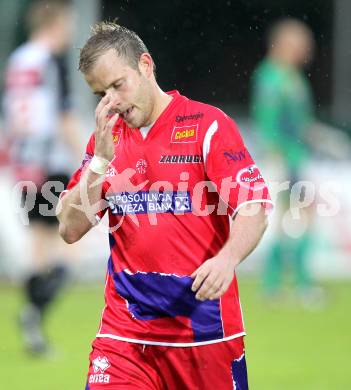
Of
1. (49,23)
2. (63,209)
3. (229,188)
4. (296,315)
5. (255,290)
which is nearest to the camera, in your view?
(229,188)

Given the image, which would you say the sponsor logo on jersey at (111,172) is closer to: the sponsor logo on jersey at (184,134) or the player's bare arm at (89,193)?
the player's bare arm at (89,193)

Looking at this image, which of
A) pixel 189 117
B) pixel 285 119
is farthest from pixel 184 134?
pixel 285 119

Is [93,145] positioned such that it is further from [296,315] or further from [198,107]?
[296,315]

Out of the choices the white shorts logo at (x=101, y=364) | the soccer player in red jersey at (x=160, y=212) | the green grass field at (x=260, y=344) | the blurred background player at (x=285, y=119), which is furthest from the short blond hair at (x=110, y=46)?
the blurred background player at (x=285, y=119)

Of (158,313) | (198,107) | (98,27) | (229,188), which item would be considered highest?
(98,27)

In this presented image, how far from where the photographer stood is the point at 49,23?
32.0ft

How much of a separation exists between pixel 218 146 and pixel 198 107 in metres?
0.26

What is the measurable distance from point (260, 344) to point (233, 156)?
5.18 m

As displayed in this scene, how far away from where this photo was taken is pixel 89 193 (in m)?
4.63

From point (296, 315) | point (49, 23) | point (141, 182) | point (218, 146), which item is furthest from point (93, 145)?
point (296, 315)

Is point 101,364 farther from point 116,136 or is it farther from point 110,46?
point 110,46

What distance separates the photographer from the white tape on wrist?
4500mm

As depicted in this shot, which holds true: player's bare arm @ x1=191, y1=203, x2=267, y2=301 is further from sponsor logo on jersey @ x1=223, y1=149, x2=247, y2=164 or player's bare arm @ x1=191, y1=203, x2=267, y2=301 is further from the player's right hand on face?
the player's right hand on face

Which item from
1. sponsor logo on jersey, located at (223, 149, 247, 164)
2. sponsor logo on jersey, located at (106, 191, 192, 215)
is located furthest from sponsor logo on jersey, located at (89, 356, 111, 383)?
sponsor logo on jersey, located at (223, 149, 247, 164)
